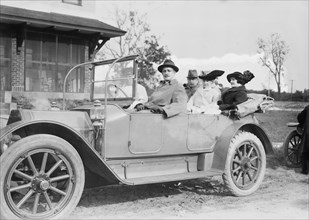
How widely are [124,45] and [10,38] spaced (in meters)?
9.59

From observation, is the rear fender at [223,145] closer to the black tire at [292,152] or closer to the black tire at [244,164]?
the black tire at [244,164]

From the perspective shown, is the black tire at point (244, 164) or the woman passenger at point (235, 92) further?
the woman passenger at point (235, 92)

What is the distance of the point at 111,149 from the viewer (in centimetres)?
412

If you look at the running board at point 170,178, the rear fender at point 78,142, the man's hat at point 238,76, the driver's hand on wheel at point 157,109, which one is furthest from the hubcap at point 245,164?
the rear fender at point 78,142

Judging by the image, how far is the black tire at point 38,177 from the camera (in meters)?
3.39

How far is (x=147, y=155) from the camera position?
442 cm

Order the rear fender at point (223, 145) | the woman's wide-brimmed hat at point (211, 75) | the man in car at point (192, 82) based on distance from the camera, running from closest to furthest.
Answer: the rear fender at point (223, 145)
the woman's wide-brimmed hat at point (211, 75)
the man in car at point (192, 82)

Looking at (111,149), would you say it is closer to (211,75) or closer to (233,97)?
(233,97)

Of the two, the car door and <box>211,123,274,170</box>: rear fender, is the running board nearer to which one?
<box>211,123,274,170</box>: rear fender

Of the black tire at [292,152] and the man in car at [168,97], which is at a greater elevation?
the man in car at [168,97]

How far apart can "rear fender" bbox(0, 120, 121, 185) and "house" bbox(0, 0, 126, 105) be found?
1000 centimetres

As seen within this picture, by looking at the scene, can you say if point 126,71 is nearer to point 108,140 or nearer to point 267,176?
point 108,140

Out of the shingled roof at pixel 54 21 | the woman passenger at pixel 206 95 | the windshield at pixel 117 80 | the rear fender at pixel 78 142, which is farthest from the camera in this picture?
the shingled roof at pixel 54 21

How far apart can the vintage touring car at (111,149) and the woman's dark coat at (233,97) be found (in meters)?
0.20
